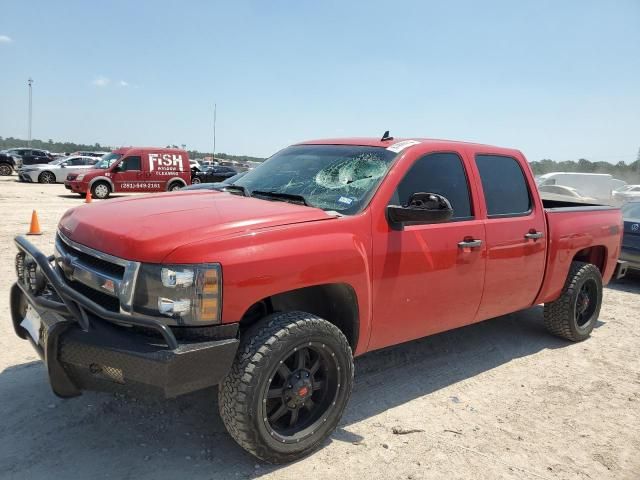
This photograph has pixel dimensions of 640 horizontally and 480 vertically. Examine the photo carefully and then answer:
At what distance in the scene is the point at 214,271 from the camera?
8.32ft

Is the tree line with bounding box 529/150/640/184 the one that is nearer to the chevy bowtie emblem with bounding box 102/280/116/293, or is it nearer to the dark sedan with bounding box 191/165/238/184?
the dark sedan with bounding box 191/165/238/184

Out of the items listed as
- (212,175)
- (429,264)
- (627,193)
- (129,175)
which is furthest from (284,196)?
(627,193)

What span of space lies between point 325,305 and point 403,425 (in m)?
0.98

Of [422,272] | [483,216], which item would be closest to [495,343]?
[483,216]

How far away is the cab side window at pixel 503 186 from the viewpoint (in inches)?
166

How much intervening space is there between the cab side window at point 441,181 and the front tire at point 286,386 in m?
1.16

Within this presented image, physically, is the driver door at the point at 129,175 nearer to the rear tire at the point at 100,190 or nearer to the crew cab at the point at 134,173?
the crew cab at the point at 134,173

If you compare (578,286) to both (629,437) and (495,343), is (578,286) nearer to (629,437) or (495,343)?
(495,343)

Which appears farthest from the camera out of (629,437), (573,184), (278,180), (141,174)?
(573,184)

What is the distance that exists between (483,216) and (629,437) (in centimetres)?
182

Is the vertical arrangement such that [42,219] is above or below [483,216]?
below

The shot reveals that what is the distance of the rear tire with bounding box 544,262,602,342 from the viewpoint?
16.7 feet

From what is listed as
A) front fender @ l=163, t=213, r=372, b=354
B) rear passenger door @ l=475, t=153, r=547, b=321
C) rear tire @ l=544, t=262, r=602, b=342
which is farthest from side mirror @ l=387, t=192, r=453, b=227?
rear tire @ l=544, t=262, r=602, b=342

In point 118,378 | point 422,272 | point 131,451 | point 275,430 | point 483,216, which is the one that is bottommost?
point 131,451
